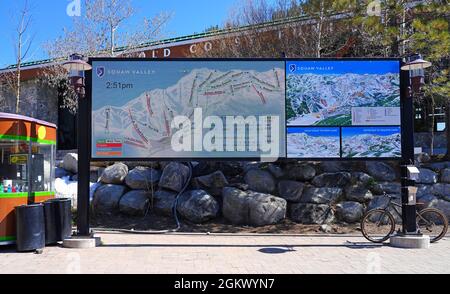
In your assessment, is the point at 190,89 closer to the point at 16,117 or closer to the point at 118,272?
the point at 16,117

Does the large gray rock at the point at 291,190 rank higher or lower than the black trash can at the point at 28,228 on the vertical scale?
higher

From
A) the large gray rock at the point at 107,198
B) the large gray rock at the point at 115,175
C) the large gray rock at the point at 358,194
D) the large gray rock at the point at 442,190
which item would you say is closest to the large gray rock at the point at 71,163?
the large gray rock at the point at 115,175

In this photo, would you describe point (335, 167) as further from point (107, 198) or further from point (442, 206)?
point (107, 198)

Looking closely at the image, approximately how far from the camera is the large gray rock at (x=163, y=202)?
43.2ft

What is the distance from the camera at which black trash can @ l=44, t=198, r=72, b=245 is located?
9.81 meters

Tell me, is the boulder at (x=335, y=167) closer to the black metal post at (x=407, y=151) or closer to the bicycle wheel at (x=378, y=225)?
the bicycle wheel at (x=378, y=225)

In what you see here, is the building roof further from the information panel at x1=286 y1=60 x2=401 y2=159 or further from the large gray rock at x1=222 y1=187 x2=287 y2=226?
the large gray rock at x1=222 y1=187 x2=287 y2=226

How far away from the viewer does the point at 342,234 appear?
1173 centimetres

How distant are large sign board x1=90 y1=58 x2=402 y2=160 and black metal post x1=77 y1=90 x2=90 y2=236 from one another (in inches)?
16.2

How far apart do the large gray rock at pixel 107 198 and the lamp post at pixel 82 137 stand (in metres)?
3.45

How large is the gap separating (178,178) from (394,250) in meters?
6.54

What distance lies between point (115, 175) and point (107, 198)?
0.95m
